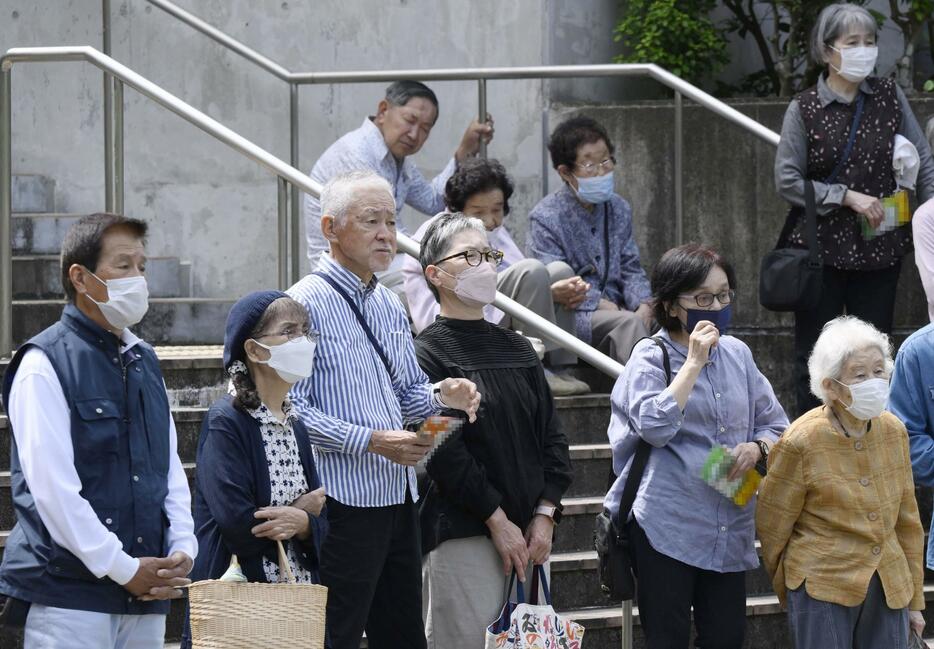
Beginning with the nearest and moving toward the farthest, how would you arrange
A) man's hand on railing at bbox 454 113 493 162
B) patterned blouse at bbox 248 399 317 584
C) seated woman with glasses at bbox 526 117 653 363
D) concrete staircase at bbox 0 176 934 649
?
patterned blouse at bbox 248 399 317 584 → concrete staircase at bbox 0 176 934 649 → seated woman with glasses at bbox 526 117 653 363 → man's hand on railing at bbox 454 113 493 162

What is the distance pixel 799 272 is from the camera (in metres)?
6.63

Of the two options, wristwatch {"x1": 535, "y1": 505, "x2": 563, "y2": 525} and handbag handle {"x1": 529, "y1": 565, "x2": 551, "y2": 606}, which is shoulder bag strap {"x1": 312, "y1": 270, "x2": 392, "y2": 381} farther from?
handbag handle {"x1": 529, "y1": 565, "x2": 551, "y2": 606}

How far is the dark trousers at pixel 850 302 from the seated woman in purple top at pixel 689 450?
1.73 m

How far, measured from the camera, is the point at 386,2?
917 centimetres

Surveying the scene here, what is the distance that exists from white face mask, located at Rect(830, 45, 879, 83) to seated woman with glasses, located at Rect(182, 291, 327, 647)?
3324 mm

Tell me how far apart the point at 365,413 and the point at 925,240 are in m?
2.88

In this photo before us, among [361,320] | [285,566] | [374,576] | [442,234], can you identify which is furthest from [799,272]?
[285,566]

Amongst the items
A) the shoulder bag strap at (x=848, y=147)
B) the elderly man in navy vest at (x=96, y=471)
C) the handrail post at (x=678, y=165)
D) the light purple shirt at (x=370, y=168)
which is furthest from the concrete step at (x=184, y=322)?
the elderly man in navy vest at (x=96, y=471)

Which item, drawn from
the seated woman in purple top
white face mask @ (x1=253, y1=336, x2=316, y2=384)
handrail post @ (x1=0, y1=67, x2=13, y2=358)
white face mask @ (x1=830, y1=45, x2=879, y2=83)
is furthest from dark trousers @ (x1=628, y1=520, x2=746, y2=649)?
handrail post @ (x1=0, y1=67, x2=13, y2=358)

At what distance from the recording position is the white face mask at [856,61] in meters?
6.71

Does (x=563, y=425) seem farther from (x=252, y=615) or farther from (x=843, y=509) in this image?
(x=252, y=615)

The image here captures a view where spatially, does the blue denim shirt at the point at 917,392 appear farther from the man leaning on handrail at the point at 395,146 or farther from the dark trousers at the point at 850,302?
the man leaning on handrail at the point at 395,146

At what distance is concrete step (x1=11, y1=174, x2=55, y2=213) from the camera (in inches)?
336

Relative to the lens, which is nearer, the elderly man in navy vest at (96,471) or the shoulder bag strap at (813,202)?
the elderly man in navy vest at (96,471)
